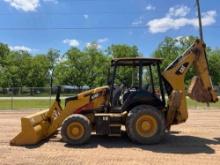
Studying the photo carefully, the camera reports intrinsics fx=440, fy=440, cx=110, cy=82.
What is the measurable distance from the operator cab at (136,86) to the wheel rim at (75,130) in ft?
3.82

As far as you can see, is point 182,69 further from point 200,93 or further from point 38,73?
point 38,73

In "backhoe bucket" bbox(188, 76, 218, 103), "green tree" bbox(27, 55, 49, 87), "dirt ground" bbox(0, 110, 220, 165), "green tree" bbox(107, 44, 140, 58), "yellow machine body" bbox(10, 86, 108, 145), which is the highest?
"green tree" bbox(107, 44, 140, 58)

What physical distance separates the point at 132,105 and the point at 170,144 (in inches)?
63.7

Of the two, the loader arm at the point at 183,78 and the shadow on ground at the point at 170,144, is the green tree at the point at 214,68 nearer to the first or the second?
the shadow on ground at the point at 170,144

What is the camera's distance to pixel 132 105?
524 inches

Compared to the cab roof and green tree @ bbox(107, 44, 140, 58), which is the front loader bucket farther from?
green tree @ bbox(107, 44, 140, 58)

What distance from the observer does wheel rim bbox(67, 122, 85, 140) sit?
507 inches

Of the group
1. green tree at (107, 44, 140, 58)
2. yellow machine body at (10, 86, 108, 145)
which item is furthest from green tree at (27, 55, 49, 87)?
yellow machine body at (10, 86, 108, 145)

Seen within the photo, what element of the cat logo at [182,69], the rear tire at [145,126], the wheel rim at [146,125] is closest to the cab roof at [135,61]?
the cat logo at [182,69]

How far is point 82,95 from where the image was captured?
13.6m

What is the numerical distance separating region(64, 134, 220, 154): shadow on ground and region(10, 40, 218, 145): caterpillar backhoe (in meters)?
0.30

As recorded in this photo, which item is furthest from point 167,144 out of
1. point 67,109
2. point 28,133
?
point 28,133

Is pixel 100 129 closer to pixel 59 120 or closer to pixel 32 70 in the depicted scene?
pixel 59 120

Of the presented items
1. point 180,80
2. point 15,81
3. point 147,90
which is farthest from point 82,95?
point 15,81
